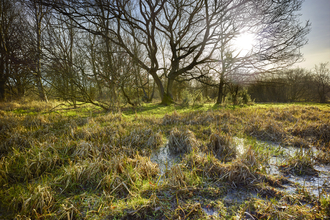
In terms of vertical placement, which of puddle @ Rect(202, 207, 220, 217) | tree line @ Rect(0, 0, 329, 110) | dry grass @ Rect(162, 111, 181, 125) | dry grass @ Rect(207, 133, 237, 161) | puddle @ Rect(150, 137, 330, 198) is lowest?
puddle @ Rect(202, 207, 220, 217)

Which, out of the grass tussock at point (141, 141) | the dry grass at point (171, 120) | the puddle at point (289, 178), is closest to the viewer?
the puddle at point (289, 178)

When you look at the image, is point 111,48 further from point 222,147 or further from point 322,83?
point 322,83

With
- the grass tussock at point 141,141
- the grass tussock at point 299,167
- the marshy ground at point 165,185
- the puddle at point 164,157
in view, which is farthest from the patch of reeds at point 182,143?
the grass tussock at point 299,167

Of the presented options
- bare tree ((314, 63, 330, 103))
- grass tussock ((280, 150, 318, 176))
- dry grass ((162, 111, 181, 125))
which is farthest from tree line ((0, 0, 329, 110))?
bare tree ((314, 63, 330, 103))

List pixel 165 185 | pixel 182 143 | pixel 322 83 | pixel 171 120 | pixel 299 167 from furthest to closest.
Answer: pixel 322 83
pixel 171 120
pixel 182 143
pixel 299 167
pixel 165 185

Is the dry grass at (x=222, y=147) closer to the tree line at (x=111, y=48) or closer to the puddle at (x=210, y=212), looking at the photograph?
the puddle at (x=210, y=212)

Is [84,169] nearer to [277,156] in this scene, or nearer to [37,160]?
[37,160]

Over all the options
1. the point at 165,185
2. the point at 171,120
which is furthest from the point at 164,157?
the point at 171,120

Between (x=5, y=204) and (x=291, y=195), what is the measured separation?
3.34 metres

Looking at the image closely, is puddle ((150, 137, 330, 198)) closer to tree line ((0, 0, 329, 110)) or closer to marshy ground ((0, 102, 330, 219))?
marshy ground ((0, 102, 330, 219))

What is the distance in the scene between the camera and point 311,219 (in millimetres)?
1354

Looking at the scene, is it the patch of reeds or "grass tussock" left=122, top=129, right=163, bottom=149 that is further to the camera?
"grass tussock" left=122, top=129, right=163, bottom=149

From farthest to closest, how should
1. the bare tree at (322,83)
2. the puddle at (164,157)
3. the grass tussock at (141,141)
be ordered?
the bare tree at (322,83) < the grass tussock at (141,141) < the puddle at (164,157)

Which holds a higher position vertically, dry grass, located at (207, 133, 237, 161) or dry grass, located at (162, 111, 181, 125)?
dry grass, located at (162, 111, 181, 125)
